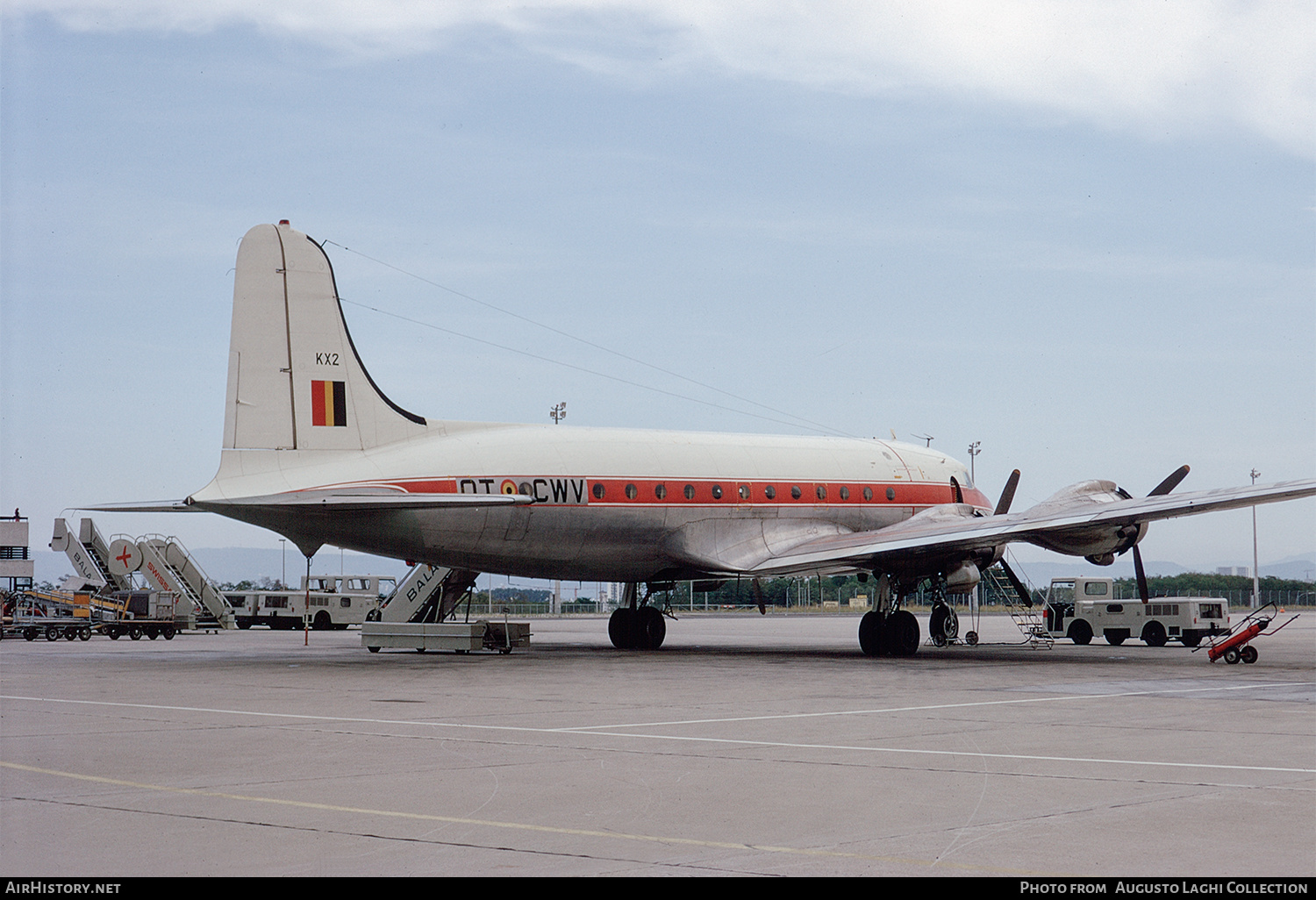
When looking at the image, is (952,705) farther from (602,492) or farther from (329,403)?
(329,403)

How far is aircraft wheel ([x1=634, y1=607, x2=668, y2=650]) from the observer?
31547mm

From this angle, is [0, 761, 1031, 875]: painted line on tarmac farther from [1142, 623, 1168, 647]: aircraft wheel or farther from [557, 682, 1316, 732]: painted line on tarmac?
[1142, 623, 1168, 647]: aircraft wheel

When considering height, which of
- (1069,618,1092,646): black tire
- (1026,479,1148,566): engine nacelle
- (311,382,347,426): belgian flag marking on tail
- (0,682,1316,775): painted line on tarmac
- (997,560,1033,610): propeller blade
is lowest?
(1069,618,1092,646): black tire

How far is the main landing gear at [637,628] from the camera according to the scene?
104 ft

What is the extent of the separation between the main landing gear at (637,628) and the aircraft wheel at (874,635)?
584 centimetres

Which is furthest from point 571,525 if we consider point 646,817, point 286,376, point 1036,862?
point 1036,862

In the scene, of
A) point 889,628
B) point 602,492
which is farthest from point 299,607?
point 889,628

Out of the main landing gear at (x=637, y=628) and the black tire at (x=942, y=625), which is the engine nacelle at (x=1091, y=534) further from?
the main landing gear at (x=637, y=628)

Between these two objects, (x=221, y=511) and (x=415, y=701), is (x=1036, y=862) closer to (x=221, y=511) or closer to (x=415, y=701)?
(x=415, y=701)

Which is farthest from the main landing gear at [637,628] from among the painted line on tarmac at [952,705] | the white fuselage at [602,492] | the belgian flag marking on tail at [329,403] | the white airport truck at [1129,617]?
the painted line on tarmac at [952,705]

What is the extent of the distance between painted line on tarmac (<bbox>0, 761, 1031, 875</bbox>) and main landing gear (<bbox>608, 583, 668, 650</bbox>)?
2196 centimetres

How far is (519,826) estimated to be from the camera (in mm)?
8039

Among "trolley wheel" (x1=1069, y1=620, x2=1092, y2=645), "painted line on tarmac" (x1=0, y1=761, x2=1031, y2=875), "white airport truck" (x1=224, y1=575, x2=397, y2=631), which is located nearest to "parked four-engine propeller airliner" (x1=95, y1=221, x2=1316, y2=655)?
"trolley wheel" (x1=1069, y1=620, x2=1092, y2=645)

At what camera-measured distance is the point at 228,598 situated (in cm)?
5338
